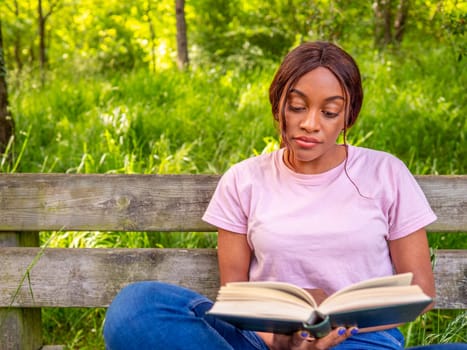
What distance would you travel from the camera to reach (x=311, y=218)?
207 centimetres

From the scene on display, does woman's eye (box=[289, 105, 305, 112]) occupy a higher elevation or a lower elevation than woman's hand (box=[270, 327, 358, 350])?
higher

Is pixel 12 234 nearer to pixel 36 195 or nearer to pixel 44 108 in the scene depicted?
pixel 36 195

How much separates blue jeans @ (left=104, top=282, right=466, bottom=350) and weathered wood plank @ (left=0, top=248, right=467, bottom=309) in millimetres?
523

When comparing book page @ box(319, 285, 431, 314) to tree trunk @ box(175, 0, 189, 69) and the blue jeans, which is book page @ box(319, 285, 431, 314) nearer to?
the blue jeans

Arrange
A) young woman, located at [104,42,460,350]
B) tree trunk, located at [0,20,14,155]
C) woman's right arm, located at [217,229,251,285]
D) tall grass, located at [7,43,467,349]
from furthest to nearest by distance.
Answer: tree trunk, located at [0,20,14,155]
tall grass, located at [7,43,467,349]
woman's right arm, located at [217,229,251,285]
young woman, located at [104,42,460,350]

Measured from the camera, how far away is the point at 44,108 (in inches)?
204

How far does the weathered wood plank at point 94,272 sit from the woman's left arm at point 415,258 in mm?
710

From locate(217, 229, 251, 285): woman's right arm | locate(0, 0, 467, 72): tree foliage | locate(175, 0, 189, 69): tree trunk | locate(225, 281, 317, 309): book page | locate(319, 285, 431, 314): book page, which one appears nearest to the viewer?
locate(319, 285, 431, 314): book page

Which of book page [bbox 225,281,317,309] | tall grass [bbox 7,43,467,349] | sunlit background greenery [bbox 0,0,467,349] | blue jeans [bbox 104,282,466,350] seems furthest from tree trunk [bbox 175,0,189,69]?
book page [bbox 225,281,317,309]

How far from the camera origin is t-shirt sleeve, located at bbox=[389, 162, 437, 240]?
2057mm

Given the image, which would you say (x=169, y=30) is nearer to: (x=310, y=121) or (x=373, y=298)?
(x=310, y=121)

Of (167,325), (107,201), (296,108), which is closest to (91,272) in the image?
(107,201)

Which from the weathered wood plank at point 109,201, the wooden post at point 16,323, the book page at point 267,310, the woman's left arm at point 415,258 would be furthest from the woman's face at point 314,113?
the wooden post at point 16,323

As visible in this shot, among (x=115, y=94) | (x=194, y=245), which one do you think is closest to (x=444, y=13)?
(x=194, y=245)
